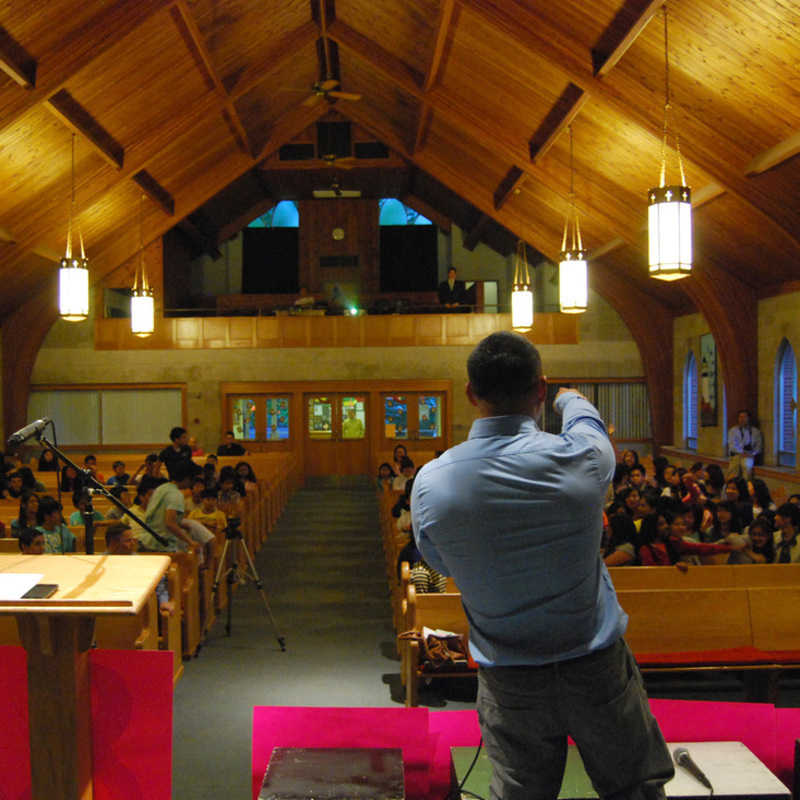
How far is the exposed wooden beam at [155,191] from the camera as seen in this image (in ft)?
42.8

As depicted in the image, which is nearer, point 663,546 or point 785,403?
point 663,546

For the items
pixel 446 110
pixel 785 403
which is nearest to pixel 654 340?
pixel 785 403

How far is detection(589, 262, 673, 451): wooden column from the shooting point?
1608 centimetres

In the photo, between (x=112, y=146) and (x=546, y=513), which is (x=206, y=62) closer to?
(x=112, y=146)

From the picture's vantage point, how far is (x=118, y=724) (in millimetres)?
2441

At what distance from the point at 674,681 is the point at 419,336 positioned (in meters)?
11.7

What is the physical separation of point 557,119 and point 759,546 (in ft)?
18.4

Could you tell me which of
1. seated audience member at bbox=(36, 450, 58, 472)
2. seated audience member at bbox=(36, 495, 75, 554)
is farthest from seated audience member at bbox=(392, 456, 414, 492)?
seated audience member at bbox=(36, 450, 58, 472)

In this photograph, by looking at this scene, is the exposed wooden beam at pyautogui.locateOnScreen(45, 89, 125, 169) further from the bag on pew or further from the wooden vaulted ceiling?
the bag on pew

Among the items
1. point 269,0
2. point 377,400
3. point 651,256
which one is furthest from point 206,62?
point 377,400

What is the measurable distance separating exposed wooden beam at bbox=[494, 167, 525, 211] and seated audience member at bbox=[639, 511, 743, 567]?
7.37 m

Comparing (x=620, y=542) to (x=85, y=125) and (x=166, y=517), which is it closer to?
(x=166, y=517)

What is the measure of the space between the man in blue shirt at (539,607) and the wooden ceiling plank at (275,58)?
10.7m

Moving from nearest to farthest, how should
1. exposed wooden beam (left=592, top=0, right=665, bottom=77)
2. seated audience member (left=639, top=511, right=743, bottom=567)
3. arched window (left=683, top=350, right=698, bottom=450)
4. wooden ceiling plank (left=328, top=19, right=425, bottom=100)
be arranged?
1. seated audience member (left=639, top=511, right=743, bottom=567)
2. exposed wooden beam (left=592, top=0, right=665, bottom=77)
3. wooden ceiling plank (left=328, top=19, right=425, bottom=100)
4. arched window (left=683, top=350, right=698, bottom=450)
